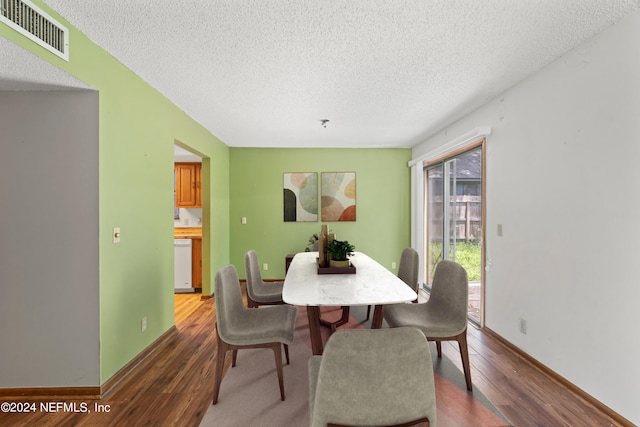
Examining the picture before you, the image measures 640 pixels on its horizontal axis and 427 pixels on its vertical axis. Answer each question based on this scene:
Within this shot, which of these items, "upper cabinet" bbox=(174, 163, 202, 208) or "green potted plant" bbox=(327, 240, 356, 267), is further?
"upper cabinet" bbox=(174, 163, 202, 208)

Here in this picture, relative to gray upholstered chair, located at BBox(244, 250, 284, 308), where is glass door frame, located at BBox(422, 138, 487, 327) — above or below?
above

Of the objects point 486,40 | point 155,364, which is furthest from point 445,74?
point 155,364

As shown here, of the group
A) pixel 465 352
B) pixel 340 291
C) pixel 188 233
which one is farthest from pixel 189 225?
pixel 465 352

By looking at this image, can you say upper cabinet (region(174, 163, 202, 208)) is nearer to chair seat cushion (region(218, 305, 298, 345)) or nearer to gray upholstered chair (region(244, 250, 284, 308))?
gray upholstered chair (region(244, 250, 284, 308))

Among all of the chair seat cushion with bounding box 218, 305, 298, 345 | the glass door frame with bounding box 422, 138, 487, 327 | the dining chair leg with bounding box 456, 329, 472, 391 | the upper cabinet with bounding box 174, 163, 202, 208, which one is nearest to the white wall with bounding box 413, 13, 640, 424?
the glass door frame with bounding box 422, 138, 487, 327

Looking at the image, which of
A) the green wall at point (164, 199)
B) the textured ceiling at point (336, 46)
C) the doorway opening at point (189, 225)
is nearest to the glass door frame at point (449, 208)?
the green wall at point (164, 199)

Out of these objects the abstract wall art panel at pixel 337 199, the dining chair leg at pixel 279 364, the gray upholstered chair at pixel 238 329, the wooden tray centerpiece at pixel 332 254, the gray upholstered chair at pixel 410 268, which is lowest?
the dining chair leg at pixel 279 364

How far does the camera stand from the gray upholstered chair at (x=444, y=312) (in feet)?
6.21

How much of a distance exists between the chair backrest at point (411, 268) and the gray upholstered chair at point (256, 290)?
4.07 ft

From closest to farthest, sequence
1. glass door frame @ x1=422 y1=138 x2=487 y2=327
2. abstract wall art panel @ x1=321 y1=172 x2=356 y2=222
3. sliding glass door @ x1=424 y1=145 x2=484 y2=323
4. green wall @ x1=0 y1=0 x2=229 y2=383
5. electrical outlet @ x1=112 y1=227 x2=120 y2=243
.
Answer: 1. green wall @ x1=0 y1=0 x2=229 y2=383
2. electrical outlet @ x1=112 y1=227 x2=120 y2=243
3. glass door frame @ x1=422 y1=138 x2=487 y2=327
4. sliding glass door @ x1=424 y1=145 x2=484 y2=323
5. abstract wall art panel @ x1=321 y1=172 x2=356 y2=222

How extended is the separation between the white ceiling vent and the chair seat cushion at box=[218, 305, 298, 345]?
1.88 meters

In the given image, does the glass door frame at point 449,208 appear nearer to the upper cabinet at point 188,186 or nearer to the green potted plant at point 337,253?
the green potted plant at point 337,253

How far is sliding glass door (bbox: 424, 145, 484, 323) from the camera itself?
10.7ft

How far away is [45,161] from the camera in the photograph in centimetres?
188
